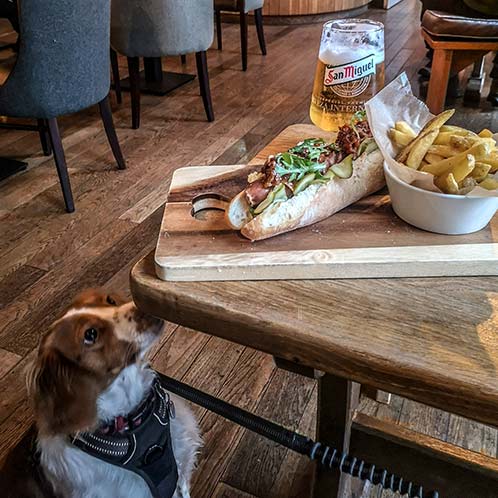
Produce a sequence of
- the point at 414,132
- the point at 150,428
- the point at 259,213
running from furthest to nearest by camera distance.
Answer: the point at 150,428 → the point at 414,132 → the point at 259,213

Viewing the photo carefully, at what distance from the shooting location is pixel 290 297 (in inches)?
29.0

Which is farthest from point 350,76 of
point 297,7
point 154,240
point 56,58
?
point 297,7

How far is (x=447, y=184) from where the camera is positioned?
77 cm

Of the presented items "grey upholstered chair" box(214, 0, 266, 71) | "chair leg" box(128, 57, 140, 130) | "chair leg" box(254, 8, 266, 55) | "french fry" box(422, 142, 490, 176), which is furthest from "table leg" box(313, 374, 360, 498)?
"chair leg" box(254, 8, 266, 55)

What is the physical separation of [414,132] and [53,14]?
67.1 inches

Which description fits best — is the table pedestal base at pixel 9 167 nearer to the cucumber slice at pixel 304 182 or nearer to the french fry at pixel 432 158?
the cucumber slice at pixel 304 182

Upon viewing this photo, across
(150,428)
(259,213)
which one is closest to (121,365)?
(150,428)

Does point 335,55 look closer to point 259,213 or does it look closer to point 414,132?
point 414,132

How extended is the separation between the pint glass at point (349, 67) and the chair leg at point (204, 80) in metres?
2.37

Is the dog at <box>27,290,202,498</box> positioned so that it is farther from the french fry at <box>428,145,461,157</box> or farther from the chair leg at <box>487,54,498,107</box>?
→ the chair leg at <box>487,54,498,107</box>

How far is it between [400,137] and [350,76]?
0.21m

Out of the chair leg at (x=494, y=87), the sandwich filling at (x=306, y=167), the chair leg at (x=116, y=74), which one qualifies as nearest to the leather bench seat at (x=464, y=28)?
the chair leg at (x=494, y=87)

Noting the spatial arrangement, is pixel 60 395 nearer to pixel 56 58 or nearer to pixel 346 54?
pixel 346 54

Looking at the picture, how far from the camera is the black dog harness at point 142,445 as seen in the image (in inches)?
42.7
